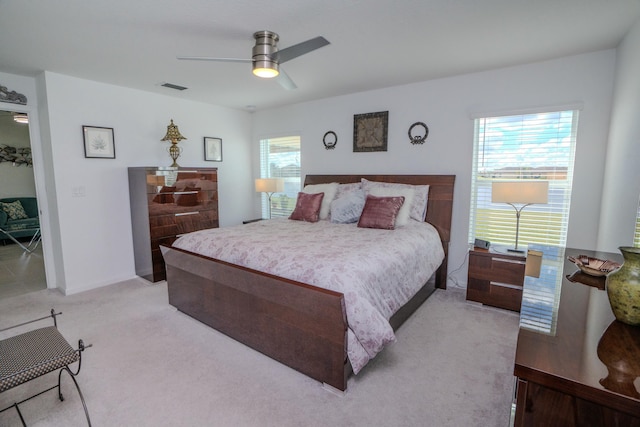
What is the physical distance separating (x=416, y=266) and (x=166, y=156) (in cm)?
374

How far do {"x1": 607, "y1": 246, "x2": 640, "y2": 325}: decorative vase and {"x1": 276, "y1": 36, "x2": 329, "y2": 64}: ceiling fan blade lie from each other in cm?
188

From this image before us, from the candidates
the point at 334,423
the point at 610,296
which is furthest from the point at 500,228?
the point at 334,423

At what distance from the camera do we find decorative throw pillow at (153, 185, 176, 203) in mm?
3850

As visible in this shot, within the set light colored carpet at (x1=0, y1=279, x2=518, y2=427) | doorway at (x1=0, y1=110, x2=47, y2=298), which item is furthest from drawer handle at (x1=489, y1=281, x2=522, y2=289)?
doorway at (x1=0, y1=110, x2=47, y2=298)

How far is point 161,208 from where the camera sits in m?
3.90

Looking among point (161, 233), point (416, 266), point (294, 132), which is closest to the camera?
point (416, 266)

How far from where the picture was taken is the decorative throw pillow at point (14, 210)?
593 centimetres

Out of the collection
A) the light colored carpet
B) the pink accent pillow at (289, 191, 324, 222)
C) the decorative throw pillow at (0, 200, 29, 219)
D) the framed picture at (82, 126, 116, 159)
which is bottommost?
the light colored carpet

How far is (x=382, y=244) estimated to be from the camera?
8.36 feet

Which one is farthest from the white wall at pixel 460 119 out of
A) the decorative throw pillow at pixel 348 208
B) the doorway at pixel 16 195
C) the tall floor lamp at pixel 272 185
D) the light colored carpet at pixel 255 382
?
the doorway at pixel 16 195

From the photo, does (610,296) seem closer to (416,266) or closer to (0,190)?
(416,266)

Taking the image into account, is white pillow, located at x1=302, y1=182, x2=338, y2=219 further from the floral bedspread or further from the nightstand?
the nightstand

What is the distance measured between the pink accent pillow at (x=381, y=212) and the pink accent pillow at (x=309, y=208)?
64 cm

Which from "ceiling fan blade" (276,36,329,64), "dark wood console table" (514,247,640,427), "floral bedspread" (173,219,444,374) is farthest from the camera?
"ceiling fan blade" (276,36,329,64)
